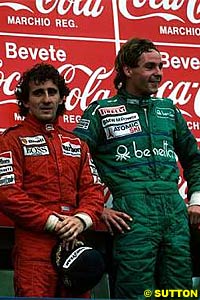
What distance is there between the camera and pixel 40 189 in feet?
13.6

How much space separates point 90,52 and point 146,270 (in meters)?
1.41

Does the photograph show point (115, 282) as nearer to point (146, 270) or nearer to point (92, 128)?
point (146, 270)

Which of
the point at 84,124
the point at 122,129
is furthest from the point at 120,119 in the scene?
the point at 84,124

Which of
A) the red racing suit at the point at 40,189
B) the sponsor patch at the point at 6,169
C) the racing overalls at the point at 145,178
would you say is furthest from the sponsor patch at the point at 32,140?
the racing overalls at the point at 145,178

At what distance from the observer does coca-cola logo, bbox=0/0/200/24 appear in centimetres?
525

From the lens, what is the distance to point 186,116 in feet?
17.3

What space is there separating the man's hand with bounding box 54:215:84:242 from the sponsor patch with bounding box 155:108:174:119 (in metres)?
0.78

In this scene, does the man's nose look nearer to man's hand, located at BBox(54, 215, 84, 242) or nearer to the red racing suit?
the red racing suit

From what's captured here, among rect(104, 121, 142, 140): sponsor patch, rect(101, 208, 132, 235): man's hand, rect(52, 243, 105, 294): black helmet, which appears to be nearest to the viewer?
rect(52, 243, 105, 294): black helmet

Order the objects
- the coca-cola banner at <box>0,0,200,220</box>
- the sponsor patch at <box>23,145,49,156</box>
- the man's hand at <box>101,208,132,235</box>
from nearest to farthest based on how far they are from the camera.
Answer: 1. the sponsor patch at <box>23,145,49,156</box>
2. the man's hand at <box>101,208,132,235</box>
3. the coca-cola banner at <box>0,0,200,220</box>

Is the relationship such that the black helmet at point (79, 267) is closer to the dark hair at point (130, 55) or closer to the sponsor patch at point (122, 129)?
the sponsor patch at point (122, 129)

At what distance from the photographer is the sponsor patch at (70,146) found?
169 inches

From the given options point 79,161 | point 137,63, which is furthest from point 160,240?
point 137,63

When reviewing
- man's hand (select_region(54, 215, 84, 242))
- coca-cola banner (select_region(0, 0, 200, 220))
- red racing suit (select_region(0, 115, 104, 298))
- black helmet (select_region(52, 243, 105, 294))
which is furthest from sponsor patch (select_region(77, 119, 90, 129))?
black helmet (select_region(52, 243, 105, 294))
